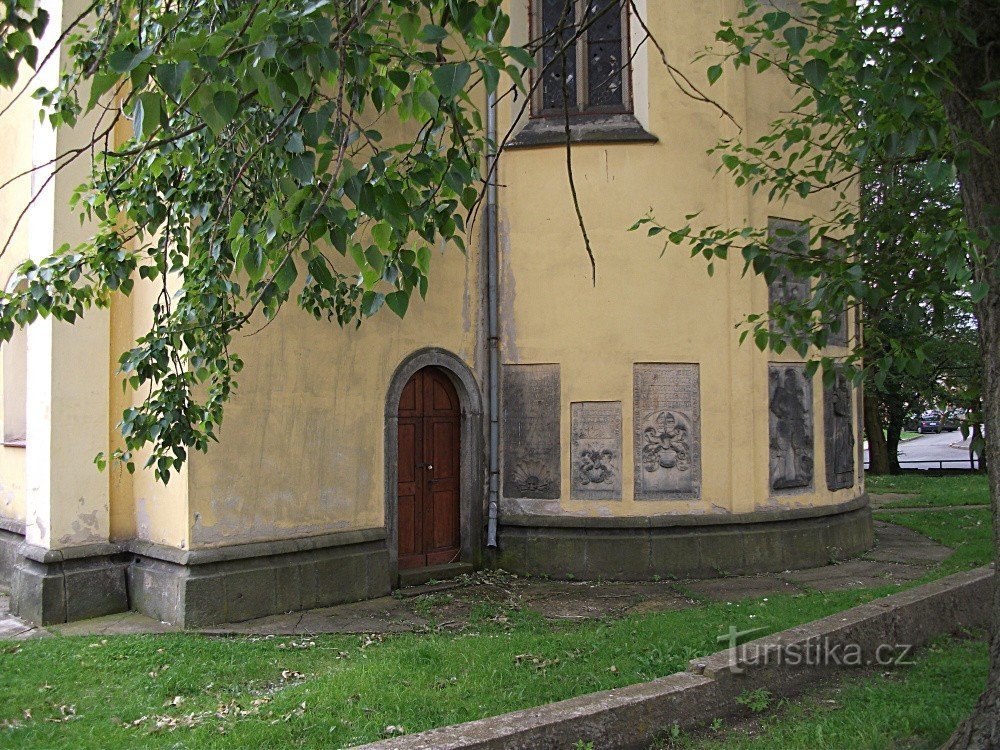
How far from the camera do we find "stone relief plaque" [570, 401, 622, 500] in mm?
9078

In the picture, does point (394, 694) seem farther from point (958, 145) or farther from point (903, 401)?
point (903, 401)

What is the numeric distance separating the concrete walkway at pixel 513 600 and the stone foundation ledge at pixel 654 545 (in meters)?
0.17

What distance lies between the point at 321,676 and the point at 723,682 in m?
2.45

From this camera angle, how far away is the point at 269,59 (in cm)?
249

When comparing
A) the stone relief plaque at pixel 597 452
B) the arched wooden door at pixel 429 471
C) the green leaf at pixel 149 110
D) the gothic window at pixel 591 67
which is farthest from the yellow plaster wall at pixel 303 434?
the green leaf at pixel 149 110

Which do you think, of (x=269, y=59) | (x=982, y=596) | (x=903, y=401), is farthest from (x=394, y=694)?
(x=903, y=401)

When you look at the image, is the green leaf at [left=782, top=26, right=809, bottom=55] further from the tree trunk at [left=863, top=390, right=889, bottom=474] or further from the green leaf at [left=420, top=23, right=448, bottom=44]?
the tree trunk at [left=863, top=390, right=889, bottom=474]

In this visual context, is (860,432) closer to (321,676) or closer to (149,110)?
(321,676)

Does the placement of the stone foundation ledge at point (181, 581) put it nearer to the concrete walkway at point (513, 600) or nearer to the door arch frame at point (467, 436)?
the concrete walkway at point (513, 600)

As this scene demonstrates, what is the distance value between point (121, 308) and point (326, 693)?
14.6 feet

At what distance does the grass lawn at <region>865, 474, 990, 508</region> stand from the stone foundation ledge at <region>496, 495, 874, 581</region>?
5.90m

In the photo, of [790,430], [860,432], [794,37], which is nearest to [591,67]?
[790,430]

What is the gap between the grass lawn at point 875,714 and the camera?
415cm

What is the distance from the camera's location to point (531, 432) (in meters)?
9.30
